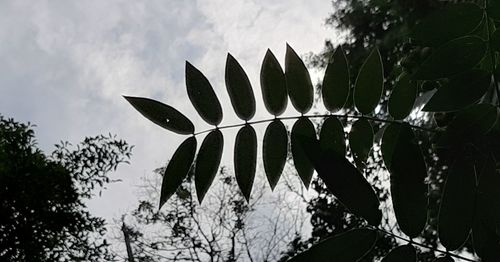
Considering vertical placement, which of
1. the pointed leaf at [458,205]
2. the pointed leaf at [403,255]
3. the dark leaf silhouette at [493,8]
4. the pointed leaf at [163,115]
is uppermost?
the dark leaf silhouette at [493,8]

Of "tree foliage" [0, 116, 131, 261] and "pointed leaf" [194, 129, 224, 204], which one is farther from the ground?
"tree foliage" [0, 116, 131, 261]

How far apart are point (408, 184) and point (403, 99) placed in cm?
16

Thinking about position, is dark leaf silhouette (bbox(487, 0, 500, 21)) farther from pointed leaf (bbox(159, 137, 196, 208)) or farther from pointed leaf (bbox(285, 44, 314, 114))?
pointed leaf (bbox(159, 137, 196, 208))

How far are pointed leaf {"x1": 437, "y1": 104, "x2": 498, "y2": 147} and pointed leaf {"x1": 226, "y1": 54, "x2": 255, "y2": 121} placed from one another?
17cm

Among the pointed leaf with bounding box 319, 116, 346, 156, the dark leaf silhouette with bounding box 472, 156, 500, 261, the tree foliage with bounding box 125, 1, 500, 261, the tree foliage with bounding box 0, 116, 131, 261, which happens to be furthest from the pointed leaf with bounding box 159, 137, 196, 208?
the tree foliage with bounding box 0, 116, 131, 261

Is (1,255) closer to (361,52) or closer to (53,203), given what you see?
(53,203)

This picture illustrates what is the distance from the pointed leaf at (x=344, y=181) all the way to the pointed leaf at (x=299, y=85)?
13 cm

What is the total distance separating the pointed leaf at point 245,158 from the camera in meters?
0.50

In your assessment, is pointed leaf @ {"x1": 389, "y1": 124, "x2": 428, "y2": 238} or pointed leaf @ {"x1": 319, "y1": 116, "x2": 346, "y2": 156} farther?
pointed leaf @ {"x1": 319, "y1": 116, "x2": 346, "y2": 156}

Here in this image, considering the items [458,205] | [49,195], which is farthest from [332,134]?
[49,195]

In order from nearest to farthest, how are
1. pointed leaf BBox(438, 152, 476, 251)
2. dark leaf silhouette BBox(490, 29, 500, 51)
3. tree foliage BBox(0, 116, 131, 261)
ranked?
1. pointed leaf BBox(438, 152, 476, 251)
2. dark leaf silhouette BBox(490, 29, 500, 51)
3. tree foliage BBox(0, 116, 131, 261)

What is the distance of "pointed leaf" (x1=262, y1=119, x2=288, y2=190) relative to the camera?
51 cm

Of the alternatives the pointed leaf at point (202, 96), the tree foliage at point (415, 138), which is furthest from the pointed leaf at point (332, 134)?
the pointed leaf at point (202, 96)

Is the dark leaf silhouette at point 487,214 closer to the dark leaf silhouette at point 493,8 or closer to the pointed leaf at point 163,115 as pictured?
the dark leaf silhouette at point 493,8
